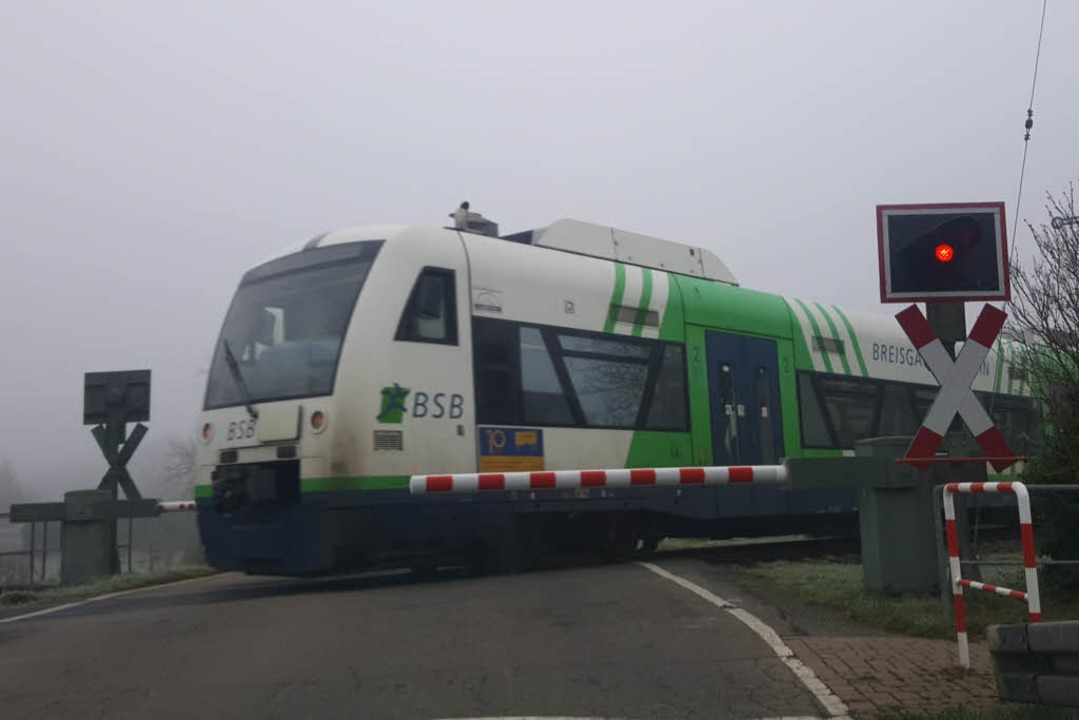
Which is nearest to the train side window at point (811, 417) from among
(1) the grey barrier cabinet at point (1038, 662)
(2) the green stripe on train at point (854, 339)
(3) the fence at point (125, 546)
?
(2) the green stripe on train at point (854, 339)

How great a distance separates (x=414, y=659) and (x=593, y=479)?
4516mm

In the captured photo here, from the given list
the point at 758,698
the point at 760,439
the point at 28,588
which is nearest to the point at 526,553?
the point at 760,439

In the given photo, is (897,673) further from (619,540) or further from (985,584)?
(619,540)

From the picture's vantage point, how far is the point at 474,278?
424 inches

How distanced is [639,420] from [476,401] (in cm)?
241

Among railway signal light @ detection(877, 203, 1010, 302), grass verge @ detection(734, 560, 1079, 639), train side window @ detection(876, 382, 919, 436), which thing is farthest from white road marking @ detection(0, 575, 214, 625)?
train side window @ detection(876, 382, 919, 436)

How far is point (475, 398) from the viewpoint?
1053 centimetres

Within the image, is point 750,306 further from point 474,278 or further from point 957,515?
point 957,515

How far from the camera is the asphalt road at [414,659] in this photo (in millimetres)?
5500

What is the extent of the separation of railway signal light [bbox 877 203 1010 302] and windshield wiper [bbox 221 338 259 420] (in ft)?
19.2

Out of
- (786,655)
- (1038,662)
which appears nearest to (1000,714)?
(1038,662)

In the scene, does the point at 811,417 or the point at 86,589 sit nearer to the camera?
the point at 86,589

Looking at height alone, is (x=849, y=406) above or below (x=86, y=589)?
above

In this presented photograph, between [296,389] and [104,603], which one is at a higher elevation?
[296,389]
